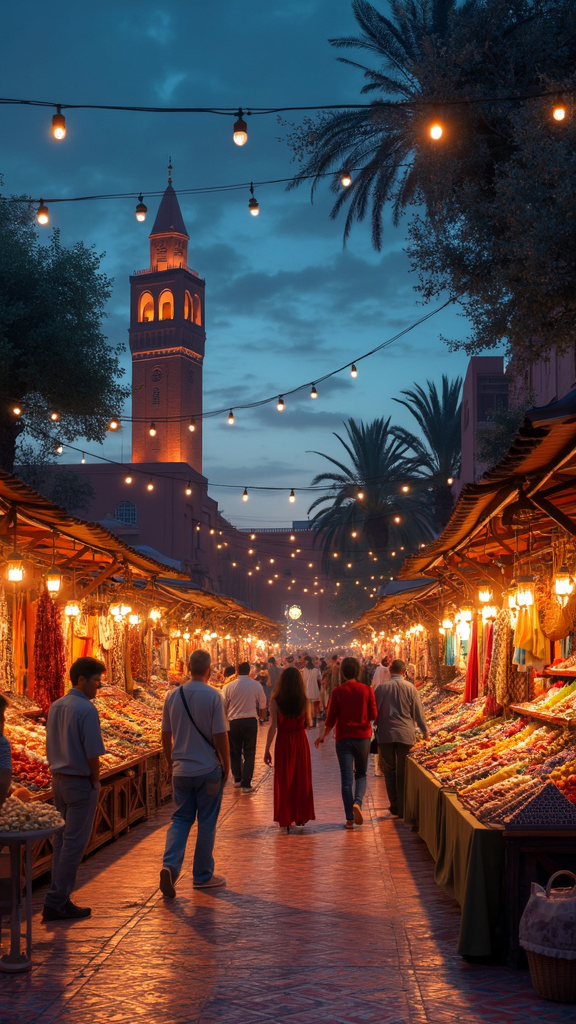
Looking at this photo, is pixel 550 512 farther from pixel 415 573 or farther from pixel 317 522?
pixel 317 522

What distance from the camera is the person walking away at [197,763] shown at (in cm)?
848

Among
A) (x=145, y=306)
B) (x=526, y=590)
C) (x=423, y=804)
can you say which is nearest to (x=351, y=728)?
(x=423, y=804)

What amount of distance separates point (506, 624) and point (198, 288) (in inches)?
2548

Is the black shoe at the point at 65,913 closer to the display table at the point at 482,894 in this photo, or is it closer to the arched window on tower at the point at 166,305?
the display table at the point at 482,894

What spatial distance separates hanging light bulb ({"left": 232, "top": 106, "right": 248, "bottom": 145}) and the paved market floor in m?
6.93

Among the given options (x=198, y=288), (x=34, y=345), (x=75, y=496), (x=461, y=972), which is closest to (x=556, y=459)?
(x=461, y=972)

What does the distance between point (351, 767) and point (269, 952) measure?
17.9ft

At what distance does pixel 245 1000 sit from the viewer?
5570mm

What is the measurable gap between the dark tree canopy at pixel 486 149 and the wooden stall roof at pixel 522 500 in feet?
11.8

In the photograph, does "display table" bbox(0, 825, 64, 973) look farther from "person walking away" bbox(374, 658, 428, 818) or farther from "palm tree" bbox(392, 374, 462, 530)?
"palm tree" bbox(392, 374, 462, 530)

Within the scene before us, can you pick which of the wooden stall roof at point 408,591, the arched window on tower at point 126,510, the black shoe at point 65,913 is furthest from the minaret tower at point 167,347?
the black shoe at point 65,913

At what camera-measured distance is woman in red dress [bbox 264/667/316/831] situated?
11461 millimetres

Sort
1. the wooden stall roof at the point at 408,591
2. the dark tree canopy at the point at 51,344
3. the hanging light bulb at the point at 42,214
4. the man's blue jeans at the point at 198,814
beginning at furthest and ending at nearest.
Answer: the dark tree canopy at the point at 51,344 → the wooden stall roof at the point at 408,591 → the hanging light bulb at the point at 42,214 → the man's blue jeans at the point at 198,814

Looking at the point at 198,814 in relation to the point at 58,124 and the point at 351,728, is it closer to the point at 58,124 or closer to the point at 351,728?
the point at 351,728
